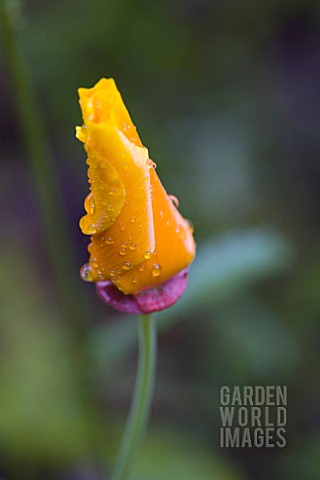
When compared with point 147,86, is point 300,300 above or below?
below

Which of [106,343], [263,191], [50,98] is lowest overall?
[106,343]

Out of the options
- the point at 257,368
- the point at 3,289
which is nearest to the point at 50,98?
the point at 3,289

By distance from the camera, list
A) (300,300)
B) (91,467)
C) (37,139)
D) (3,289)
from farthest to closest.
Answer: (3,289)
(300,300)
(91,467)
(37,139)

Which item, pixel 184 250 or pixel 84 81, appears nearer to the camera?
pixel 184 250

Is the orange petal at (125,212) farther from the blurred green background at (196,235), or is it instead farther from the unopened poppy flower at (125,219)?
the blurred green background at (196,235)

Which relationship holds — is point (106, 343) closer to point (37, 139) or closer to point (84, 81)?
point (37, 139)

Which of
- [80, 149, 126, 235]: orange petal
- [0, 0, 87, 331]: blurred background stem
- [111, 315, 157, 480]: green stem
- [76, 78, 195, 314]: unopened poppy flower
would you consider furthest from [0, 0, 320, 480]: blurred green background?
[80, 149, 126, 235]: orange petal

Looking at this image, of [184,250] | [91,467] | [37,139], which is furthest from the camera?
[91,467]
